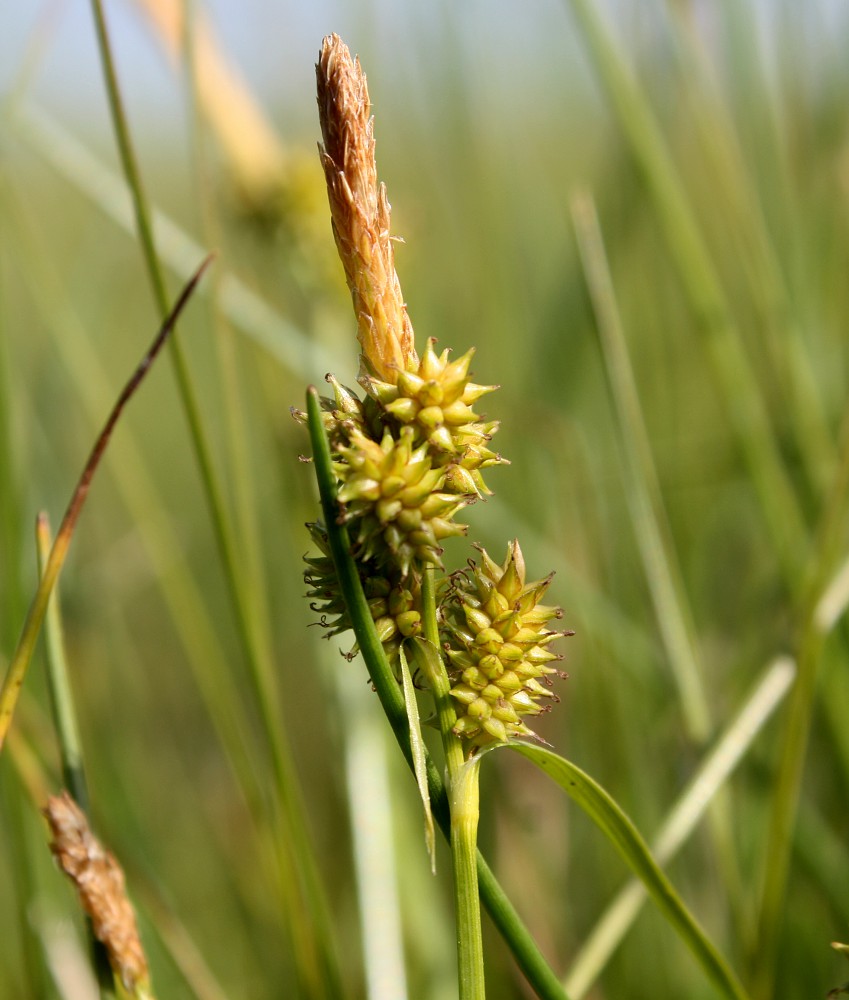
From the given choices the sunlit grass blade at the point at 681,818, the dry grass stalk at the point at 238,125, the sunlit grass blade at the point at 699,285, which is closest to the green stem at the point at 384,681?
the sunlit grass blade at the point at 681,818

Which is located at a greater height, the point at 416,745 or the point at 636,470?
the point at 636,470

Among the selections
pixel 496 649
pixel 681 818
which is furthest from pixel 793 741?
pixel 496 649

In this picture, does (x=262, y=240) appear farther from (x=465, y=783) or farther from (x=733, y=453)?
(x=465, y=783)

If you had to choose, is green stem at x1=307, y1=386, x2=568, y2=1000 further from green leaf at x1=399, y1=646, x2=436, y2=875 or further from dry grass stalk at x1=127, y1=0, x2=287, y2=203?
dry grass stalk at x1=127, y1=0, x2=287, y2=203

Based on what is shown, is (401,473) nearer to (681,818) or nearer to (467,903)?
(467,903)

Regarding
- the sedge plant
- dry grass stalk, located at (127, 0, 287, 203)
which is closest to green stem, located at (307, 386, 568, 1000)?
the sedge plant

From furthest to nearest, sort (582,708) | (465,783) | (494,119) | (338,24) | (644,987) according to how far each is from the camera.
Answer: (494,119), (338,24), (582,708), (644,987), (465,783)

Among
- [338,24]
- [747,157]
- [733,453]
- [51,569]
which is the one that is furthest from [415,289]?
[51,569]
